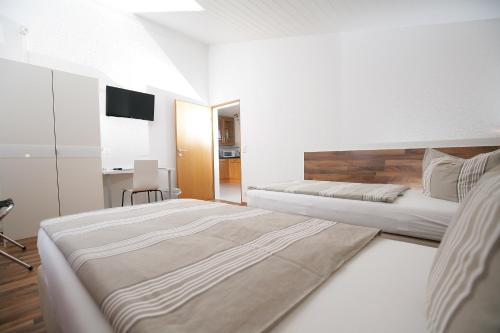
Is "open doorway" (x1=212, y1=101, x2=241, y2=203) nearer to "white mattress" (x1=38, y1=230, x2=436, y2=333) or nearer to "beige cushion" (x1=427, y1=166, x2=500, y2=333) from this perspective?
"white mattress" (x1=38, y1=230, x2=436, y2=333)

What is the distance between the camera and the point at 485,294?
0.34 metres

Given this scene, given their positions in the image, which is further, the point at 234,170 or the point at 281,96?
the point at 234,170

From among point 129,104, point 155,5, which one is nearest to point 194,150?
point 129,104

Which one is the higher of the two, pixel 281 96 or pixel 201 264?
pixel 281 96

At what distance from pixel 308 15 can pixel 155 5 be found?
7.77 feet

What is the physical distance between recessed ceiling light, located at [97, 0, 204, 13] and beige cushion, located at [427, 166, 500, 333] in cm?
401

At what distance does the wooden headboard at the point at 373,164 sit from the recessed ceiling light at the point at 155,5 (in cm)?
284

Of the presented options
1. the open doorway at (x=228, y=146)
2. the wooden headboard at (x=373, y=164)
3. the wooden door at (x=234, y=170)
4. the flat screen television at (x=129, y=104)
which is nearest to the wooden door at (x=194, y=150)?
the flat screen television at (x=129, y=104)

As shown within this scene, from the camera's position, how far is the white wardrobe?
2629 millimetres

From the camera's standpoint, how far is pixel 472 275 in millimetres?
376

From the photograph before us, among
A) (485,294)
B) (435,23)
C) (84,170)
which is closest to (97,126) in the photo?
(84,170)

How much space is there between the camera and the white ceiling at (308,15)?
2459 mm

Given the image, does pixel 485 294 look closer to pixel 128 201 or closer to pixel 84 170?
pixel 84 170

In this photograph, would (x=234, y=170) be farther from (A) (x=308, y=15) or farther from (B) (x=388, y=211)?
(B) (x=388, y=211)
